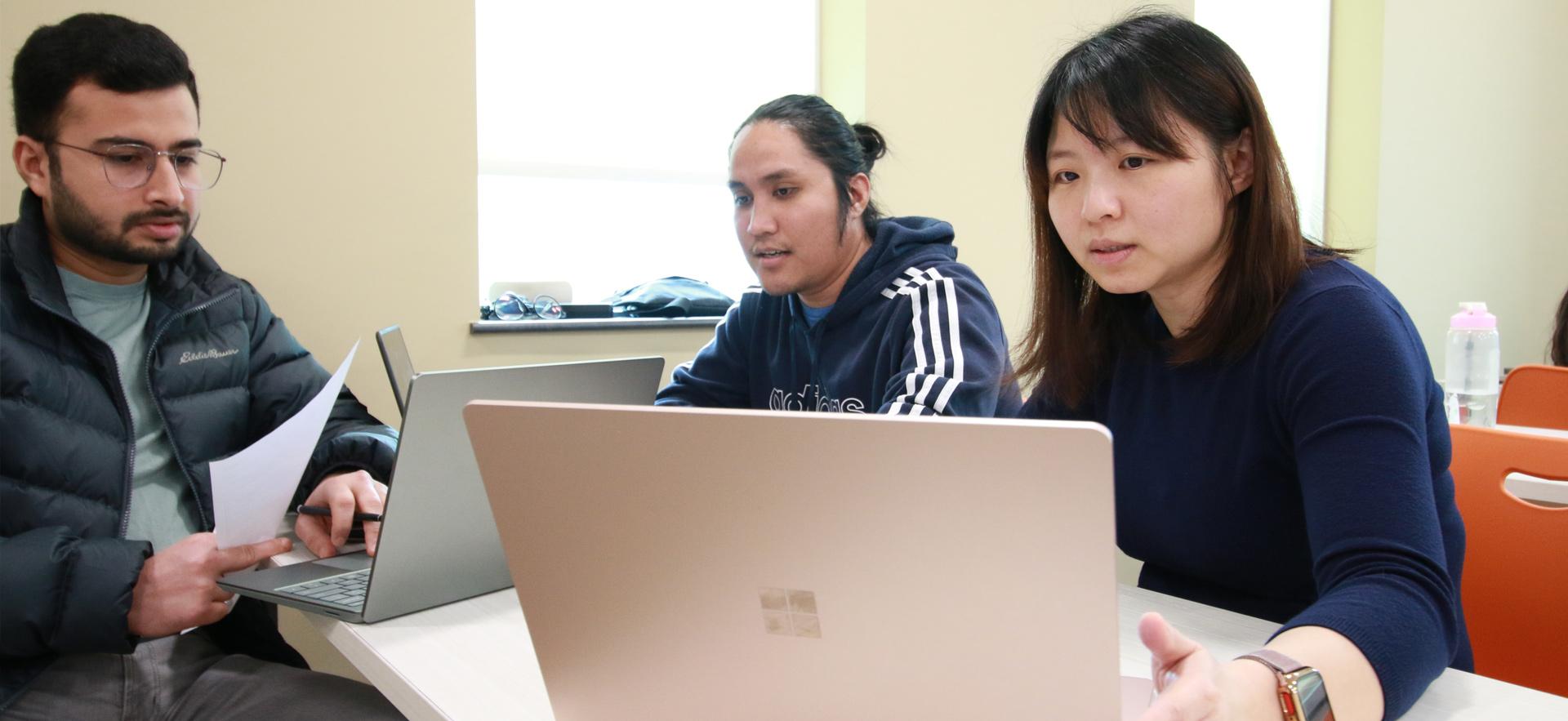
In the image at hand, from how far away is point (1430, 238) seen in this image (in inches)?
154

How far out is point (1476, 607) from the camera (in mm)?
1141

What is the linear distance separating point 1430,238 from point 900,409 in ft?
11.8

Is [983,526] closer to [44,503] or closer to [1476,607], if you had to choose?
[1476,607]

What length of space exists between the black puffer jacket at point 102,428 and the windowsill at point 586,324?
0.65 meters

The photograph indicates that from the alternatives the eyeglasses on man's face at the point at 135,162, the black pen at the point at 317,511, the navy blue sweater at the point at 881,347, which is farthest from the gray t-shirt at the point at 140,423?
the navy blue sweater at the point at 881,347

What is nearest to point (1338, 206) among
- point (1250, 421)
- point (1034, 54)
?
point (1034, 54)

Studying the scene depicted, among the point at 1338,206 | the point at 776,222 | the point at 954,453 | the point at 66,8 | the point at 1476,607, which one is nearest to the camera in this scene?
the point at 954,453

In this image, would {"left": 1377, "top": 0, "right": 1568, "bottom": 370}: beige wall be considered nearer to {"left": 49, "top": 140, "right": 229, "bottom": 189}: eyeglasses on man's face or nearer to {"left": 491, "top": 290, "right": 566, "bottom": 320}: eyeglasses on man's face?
{"left": 491, "top": 290, "right": 566, "bottom": 320}: eyeglasses on man's face

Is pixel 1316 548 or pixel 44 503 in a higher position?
pixel 1316 548

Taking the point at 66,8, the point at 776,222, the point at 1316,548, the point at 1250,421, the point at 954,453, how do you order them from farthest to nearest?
the point at 66,8, the point at 776,222, the point at 1250,421, the point at 1316,548, the point at 954,453

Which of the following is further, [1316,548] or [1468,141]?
[1468,141]

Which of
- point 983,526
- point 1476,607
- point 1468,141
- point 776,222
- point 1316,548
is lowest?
point 1476,607

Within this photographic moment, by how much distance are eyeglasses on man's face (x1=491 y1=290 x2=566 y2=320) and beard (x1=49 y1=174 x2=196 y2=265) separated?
989 mm

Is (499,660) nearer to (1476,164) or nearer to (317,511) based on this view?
(317,511)
